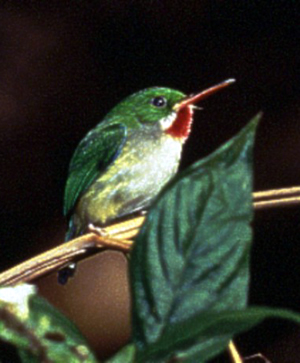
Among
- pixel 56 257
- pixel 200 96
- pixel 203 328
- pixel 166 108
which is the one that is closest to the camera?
pixel 203 328

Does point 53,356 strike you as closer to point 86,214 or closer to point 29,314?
point 29,314

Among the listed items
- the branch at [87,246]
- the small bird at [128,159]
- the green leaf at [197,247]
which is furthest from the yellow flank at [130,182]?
the green leaf at [197,247]

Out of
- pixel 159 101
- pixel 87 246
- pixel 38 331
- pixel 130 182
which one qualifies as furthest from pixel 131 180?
pixel 38 331

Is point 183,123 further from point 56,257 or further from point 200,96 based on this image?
point 56,257

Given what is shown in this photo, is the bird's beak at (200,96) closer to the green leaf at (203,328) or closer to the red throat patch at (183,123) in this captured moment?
the red throat patch at (183,123)

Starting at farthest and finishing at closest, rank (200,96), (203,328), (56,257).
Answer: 1. (200,96)
2. (56,257)
3. (203,328)

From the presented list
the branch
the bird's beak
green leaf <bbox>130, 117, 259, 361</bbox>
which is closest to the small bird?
the bird's beak
